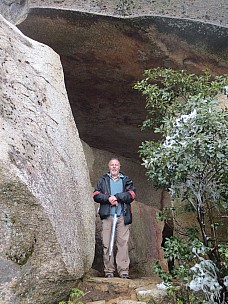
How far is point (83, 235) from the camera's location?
4.21 m

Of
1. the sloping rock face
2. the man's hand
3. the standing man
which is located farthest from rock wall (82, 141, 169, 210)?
the sloping rock face

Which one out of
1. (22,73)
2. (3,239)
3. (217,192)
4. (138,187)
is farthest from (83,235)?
(138,187)

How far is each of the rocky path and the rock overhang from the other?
3377mm

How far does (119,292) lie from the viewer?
4410mm

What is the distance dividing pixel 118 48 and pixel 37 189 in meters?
3.69

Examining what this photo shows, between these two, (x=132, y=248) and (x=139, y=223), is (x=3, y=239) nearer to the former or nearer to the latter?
(x=132, y=248)

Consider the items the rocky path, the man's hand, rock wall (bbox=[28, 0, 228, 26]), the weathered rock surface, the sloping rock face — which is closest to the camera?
the sloping rock face

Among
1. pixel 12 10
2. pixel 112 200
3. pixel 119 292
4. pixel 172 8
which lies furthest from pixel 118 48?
pixel 119 292

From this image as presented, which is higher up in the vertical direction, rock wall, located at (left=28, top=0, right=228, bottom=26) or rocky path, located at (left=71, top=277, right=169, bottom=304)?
rock wall, located at (left=28, top=0, right=228, bottom=26)

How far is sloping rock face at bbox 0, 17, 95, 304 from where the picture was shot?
3387 millimetres

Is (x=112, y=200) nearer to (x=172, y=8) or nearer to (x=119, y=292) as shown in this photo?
(x=119, y=292)

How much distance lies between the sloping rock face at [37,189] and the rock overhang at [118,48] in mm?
1764

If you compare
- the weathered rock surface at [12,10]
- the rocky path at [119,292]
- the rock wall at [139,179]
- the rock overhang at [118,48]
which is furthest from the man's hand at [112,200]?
the rock wall at [139,179]

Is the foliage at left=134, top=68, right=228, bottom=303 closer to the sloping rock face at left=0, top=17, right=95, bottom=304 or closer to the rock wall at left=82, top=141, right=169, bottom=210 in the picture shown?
the sloping rock face at left=0, top=17, right=95, bottom=304
